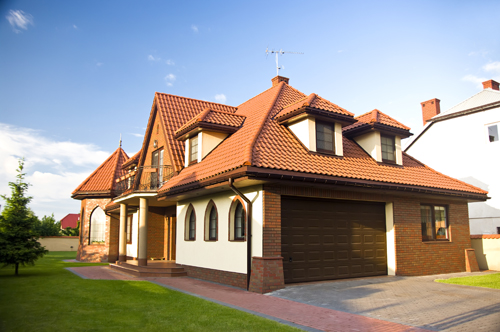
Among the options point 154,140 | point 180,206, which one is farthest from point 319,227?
point 154,140

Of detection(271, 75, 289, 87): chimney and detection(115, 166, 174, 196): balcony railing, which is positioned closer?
detection(115, 166, 174, 196): balcony railing

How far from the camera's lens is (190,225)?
15.5m

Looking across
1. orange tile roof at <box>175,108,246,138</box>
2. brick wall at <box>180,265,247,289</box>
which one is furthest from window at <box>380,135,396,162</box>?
brick wall at <box>180,265,247,289</box>

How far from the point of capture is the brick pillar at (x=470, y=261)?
15.5 metres

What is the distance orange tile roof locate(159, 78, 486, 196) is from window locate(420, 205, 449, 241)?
1055 mm

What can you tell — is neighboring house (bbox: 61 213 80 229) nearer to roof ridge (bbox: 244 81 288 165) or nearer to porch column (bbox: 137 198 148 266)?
porch column (bbox: 137 198 148 266)

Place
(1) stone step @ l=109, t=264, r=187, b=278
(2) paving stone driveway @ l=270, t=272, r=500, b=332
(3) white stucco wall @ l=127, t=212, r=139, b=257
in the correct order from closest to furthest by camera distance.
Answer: (2) paving stone driveway @ l=270, t=272, r=500, b=332 < (1) stone step @ l=109, t=264, r=187, b=278 < (3) white stucco wall @ l=127, t=212, r=139, b=257

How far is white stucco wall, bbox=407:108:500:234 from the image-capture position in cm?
2069

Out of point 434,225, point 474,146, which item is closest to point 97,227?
point 434,225

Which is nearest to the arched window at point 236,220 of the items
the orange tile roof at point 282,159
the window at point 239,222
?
the window at point 239,222

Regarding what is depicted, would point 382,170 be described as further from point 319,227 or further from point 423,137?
point 423,137

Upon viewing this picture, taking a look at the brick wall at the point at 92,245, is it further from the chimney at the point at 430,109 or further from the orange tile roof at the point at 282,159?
the chimney at the point at 430,109

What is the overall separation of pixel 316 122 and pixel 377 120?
124 inches

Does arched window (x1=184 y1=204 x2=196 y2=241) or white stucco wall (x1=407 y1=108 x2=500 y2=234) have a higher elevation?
white stucco wall (x1=407 y1=108 x2=500 y2=234)
